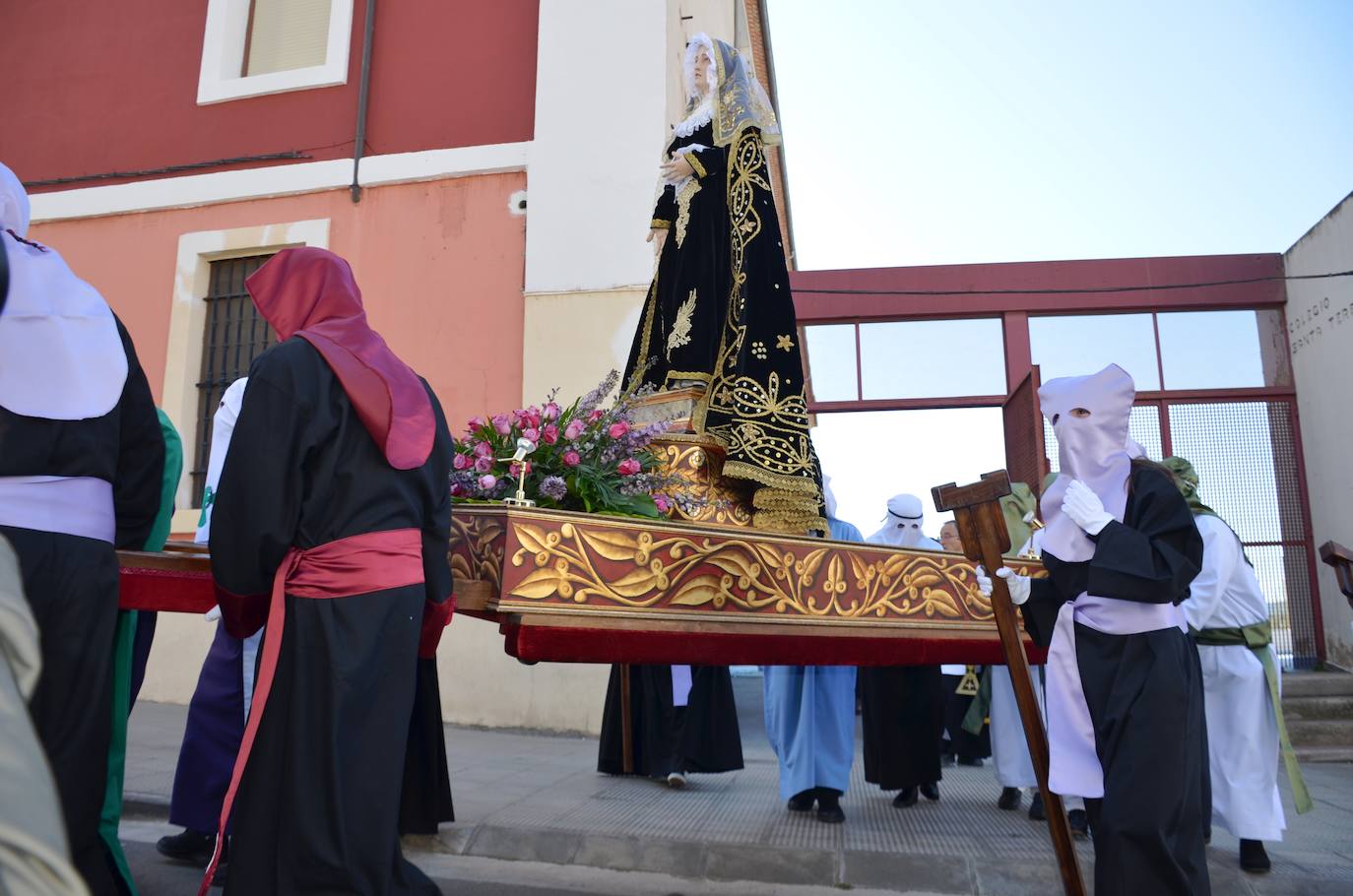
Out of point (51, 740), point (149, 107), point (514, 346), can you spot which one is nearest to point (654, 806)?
point (51, 740)

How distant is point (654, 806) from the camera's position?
15.3ft

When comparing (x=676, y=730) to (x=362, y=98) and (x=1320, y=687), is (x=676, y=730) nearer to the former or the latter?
(x=1320, y=687)

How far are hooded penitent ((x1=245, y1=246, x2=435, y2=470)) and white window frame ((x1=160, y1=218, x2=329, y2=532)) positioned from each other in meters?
6.01

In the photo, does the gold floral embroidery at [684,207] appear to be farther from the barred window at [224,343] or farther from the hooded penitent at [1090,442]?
the barred window at [224,343]

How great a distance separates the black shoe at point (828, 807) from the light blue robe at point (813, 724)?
6cm

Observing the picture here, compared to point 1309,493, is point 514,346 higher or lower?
higher

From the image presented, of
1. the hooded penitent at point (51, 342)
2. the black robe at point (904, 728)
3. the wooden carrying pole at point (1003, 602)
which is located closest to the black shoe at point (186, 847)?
the hooded penitent at point (51, 342)

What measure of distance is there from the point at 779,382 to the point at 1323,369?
7.74m

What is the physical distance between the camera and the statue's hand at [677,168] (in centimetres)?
390

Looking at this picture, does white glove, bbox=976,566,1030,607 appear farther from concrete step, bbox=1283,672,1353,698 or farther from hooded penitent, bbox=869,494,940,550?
concrete step, bbox=1283,672,1353,698

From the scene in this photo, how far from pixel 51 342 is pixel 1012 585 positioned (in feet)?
9.25

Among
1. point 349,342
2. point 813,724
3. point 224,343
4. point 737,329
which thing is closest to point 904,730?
point 813,724

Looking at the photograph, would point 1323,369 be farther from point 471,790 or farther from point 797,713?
point 471,790

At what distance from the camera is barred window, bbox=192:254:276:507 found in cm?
828
